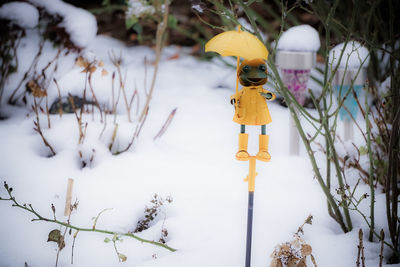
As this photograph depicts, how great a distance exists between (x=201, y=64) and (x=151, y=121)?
113cm

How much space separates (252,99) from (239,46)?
7.4 inches

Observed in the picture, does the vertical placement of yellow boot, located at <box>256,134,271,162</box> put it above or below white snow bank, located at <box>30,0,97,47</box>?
below

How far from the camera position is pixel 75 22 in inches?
95.0

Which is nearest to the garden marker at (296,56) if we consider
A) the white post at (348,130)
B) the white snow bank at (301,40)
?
the white snow bank at (301,40)

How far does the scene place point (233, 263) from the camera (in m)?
1.31

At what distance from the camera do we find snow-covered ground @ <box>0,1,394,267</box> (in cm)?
135

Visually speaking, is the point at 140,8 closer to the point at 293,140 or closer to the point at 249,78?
the point at 293,140

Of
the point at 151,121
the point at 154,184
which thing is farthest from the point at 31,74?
the point at 154,184

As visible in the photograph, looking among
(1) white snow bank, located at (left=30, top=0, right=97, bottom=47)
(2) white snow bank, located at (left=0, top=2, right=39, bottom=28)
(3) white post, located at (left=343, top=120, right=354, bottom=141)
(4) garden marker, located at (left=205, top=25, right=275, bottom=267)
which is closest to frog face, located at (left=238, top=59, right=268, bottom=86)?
(4) garden marker, located at (left=205, top=25, right=275, bottom=267)

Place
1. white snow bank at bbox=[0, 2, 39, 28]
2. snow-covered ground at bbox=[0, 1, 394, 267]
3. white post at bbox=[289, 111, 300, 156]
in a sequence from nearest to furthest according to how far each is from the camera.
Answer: snow-covered ground at bbox=[0, 1, 394, 267], white post at bbox=[289, 111, 300, 156], white snow bank at bbox=[0, 2, 39, 28]

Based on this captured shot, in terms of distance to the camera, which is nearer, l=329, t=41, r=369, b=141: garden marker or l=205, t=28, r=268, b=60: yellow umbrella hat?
l=205, t=28, r=268, b=60: yellow umbrella hat

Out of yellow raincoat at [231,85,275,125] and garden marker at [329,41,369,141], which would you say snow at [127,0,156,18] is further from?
yellow raincoat at [231,85,275,125]

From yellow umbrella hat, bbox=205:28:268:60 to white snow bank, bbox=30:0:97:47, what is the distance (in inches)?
62.4

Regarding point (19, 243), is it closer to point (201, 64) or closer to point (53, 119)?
point (53, 119)
